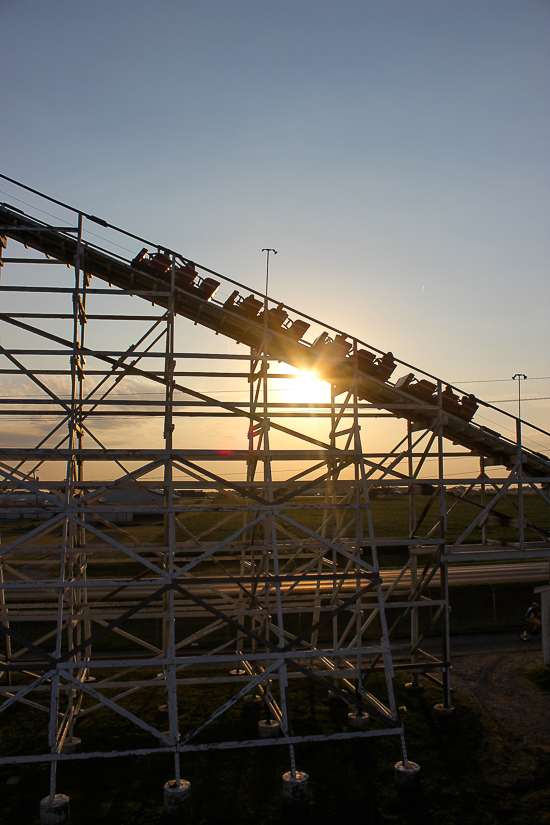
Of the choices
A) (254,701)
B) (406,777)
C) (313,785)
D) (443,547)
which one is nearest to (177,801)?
(313,785)

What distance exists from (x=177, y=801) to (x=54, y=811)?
7.02ft

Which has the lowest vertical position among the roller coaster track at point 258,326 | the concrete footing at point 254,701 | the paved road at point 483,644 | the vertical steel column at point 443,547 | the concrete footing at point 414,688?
the concrete footing at point 254,701

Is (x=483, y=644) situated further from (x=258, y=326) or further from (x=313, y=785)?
(x=258, y=326)

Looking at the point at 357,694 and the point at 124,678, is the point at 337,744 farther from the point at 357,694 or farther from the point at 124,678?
the point at 124,678

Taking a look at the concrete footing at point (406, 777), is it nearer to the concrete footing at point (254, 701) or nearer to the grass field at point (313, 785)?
the grass field at point (313, 785)

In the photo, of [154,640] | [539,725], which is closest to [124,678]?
[154,640]

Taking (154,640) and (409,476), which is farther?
(154,640)

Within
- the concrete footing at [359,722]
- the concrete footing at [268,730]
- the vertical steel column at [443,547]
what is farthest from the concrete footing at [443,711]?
the concrete footing at [268,730]

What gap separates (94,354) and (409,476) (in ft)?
31.1

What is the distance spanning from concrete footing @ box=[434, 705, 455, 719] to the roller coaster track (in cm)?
691

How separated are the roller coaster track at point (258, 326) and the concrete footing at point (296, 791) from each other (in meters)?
8.84

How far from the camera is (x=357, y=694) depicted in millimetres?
14703

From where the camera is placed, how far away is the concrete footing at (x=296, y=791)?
10445 millimetres

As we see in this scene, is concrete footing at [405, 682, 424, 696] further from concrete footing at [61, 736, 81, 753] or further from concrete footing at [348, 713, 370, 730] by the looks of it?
concrete footing at [61, 736, 81, 753]
